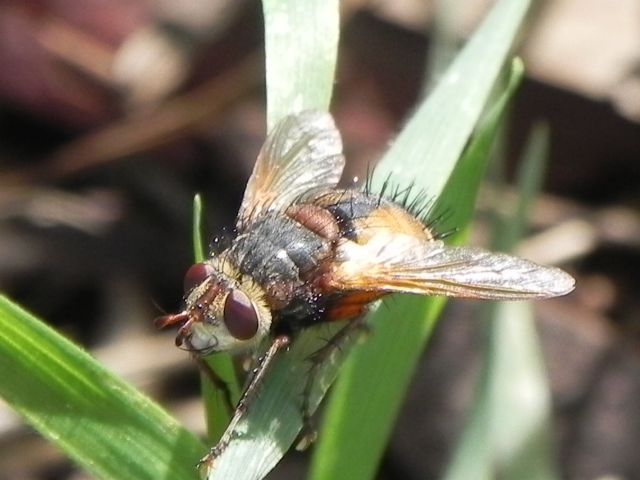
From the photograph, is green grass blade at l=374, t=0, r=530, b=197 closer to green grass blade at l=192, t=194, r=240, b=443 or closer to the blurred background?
green grass blade at l=192, t=194, r=240, b=443

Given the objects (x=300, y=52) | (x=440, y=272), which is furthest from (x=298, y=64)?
(x=440, y=272)

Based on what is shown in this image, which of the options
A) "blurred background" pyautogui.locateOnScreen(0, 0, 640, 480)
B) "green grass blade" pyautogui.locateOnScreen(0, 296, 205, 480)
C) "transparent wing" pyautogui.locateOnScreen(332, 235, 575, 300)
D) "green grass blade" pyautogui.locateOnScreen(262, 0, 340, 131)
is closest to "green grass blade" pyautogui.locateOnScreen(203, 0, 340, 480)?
"green grass blade" pyautogui.locateOnScreen(262, 0, 340, 131)

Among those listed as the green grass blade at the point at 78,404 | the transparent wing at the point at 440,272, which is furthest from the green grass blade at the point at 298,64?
the green grass blade at the point at 78,404

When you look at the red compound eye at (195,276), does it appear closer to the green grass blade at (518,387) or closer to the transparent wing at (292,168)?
the transparent wing at (292,168)

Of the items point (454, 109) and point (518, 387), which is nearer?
point (454, 109)

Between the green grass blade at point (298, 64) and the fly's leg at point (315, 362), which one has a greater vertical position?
the green grass blade at point (298, 64)

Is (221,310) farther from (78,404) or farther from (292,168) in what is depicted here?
(292,168)
